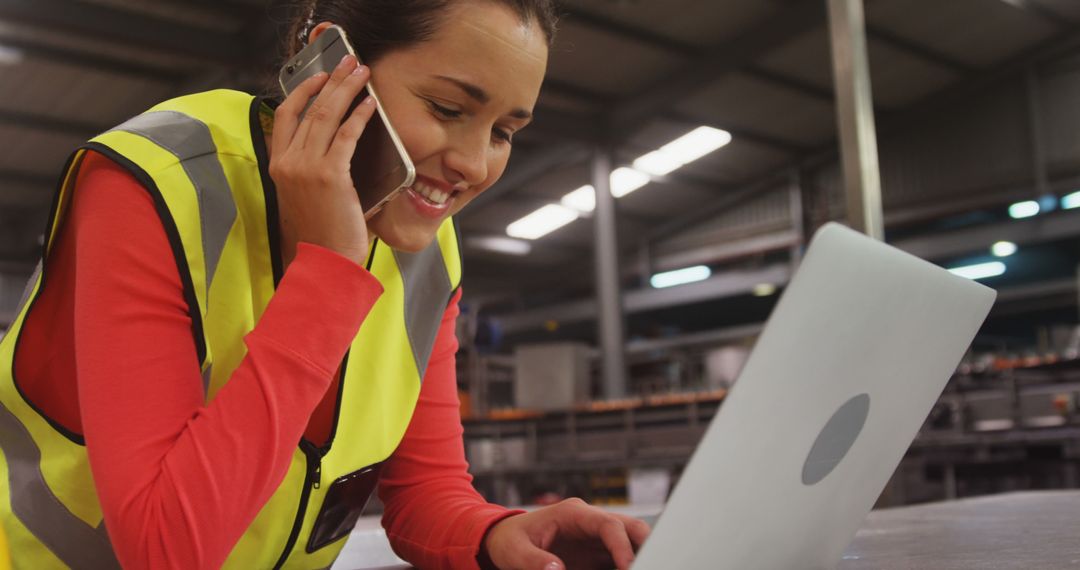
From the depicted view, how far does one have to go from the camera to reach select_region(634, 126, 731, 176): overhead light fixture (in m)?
11.4

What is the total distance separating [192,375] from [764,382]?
1.40 ft

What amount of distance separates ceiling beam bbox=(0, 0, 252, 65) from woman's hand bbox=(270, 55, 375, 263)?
7227 millimetres

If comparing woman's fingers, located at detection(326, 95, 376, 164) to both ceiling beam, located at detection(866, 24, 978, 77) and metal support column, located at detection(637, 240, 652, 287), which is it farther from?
metal support column, located at detection(637, 240, 652, 287)

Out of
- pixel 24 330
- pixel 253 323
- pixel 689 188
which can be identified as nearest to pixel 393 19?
pixel 253 323

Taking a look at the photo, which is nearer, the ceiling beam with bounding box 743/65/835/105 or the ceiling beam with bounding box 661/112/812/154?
the ceiling beam with bounding box 743/65/835/105

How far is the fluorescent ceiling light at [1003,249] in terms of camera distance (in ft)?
37.1

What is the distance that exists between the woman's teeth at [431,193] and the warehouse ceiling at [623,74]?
7.20m

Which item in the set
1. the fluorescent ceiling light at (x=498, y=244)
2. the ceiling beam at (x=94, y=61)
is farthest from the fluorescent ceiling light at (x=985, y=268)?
the ceiling beam at (x=94, y=61)

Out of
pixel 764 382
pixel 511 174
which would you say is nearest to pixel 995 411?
pixel 511 174

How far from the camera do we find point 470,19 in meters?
0.83

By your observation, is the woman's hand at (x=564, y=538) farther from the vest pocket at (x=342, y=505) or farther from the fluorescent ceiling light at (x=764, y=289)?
the fluorescent ceiling light at (x=764, y=289)

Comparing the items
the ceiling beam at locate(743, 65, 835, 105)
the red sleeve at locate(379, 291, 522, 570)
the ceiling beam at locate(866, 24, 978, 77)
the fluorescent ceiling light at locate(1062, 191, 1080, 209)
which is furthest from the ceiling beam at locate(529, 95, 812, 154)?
the red sleeve at locate(379, 291, 522, 570)

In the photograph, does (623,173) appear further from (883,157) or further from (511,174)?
(883,157)

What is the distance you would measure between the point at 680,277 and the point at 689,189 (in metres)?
1.56
